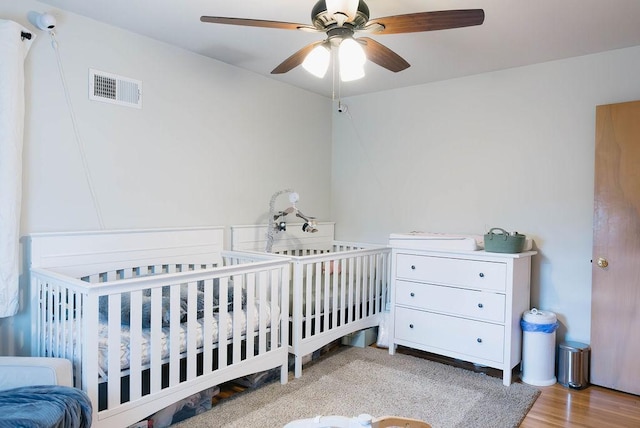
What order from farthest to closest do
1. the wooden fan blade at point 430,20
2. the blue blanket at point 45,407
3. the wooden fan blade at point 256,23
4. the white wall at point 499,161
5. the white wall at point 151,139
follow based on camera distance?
the white wall at point 499,161
the white wall at point 151,139
the wooden fan blade at point 256,23
the wooden fan blade at point 430,20
the blue blanket at point 45,407

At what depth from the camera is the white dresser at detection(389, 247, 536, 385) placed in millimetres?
2789

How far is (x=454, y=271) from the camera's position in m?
3.00

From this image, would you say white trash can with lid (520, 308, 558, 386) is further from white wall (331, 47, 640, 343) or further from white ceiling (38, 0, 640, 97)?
white ceiling (38, 0, 640, 97)

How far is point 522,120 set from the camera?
3184 mm

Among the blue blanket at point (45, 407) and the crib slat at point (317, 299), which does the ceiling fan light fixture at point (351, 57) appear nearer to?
the crib slat at point (317, 299)

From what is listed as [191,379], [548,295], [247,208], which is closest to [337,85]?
[247,208]

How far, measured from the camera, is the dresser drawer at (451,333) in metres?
2.84

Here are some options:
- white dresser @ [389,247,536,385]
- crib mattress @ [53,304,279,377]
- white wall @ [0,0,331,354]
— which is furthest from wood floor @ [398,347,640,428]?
white wall @ [0,0,331,354]

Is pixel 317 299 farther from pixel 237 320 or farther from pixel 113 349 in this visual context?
pixel 113 349

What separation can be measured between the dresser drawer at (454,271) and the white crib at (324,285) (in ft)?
1.01

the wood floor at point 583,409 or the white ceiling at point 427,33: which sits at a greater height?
the white ceiling at point 427,33

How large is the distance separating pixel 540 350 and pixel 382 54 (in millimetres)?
2184

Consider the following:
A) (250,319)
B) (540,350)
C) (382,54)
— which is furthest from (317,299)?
(382,54)

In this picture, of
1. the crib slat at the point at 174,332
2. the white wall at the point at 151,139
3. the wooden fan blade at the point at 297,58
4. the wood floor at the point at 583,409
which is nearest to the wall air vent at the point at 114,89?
the white wall at the point at 151,139
